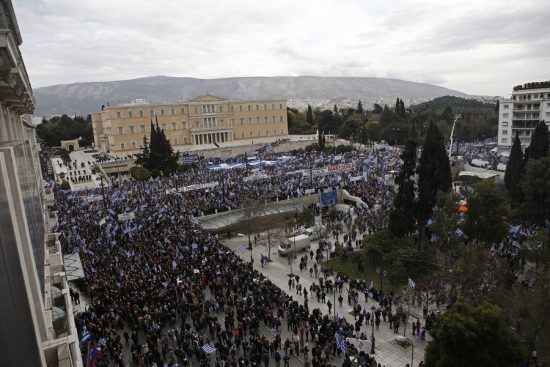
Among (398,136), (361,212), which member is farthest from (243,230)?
(398,136)

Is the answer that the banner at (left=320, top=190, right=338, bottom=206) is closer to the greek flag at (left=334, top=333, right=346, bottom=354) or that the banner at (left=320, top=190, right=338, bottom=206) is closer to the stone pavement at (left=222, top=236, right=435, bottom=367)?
the stone pavement at (left=222, top=236, right=435, bottom=367)

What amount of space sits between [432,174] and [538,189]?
291 inches

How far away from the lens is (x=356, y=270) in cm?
2200

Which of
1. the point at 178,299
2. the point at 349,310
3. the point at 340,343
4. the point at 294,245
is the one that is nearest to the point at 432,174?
the point at 294,245

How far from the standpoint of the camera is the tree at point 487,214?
65.8 ft

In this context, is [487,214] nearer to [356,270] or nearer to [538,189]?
[538,189]

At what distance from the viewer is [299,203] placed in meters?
32.8

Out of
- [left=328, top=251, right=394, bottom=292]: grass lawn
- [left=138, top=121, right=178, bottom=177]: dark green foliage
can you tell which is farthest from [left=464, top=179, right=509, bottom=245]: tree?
[left=138, top=121, right=178, bottom=177]: dark green foliage

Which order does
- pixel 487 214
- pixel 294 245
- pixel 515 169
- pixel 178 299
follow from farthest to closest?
pixel 515 169
pixel 294 245
pixel 487 214
pixel 178 299

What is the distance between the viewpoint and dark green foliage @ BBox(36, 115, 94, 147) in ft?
248

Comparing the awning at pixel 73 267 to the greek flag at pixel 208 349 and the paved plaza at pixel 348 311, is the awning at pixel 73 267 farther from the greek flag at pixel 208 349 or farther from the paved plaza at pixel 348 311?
the paved plaza at pixel 348 311

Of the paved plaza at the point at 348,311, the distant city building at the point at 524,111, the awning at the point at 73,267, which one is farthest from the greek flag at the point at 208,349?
the distant city building at the point at 524,111

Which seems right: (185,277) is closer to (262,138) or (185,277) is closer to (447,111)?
(262,138)

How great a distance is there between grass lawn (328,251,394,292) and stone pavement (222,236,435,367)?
→ 145cm
